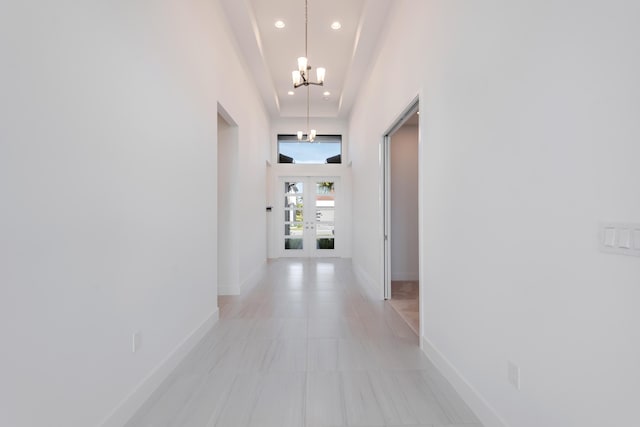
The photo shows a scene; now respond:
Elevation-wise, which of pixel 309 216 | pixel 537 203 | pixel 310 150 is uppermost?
pixel 310 150

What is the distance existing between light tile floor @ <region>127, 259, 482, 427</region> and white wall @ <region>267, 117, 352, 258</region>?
4.62m

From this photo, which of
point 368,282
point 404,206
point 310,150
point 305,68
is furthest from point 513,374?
point 310,150

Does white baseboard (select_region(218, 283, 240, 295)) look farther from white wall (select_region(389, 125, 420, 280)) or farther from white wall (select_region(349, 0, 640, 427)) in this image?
white wall (select_region(349, 0, 640, 427))

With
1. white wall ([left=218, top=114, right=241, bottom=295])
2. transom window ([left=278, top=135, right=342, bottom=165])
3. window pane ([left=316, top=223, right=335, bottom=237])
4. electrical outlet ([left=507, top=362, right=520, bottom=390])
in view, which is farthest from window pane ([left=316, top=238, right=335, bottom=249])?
electrical outlet ([left=507, top=362, right=520, bottom=390])

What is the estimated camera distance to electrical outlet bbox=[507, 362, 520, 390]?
158cm

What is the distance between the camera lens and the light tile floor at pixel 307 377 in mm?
1963

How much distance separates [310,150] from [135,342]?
24.1 feet

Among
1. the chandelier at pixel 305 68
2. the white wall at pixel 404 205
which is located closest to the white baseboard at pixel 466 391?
the white wall at pixel 404 205

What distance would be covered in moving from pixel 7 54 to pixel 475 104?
2.25m

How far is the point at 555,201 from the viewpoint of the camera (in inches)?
53.1

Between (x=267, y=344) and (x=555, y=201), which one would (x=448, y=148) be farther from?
(x=267, y=344)

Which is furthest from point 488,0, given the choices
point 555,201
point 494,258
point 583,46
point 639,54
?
point 494,258

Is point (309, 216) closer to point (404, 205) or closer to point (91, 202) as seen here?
point (404, 205)

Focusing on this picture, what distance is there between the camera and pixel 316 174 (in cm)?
873
